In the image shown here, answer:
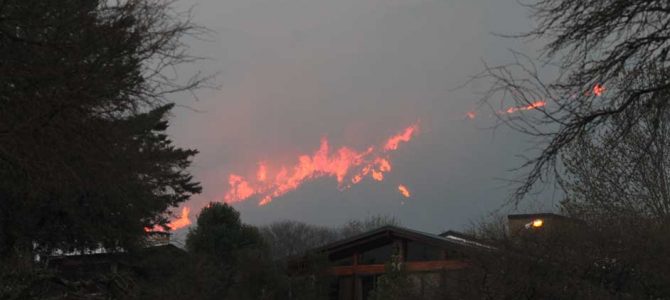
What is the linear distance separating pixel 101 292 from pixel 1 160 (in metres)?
5.93

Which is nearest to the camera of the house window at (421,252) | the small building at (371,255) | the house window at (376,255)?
the small building at (371,255)

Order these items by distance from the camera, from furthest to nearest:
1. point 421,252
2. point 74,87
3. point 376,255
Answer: point 376,255 → point 421,252 → point 74,87

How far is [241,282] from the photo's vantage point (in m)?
23.5

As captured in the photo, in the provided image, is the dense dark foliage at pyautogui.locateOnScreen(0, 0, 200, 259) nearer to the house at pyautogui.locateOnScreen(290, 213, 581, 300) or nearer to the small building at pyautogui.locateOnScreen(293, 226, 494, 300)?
the house at pyautogui.locateOnScreen(290, 213, 581, 300)

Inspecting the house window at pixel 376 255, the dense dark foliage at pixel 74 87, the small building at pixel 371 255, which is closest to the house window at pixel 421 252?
the small building at pixel 371 255

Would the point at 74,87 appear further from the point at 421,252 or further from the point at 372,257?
the point at 372,257

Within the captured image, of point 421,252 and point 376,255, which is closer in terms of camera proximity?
point 421,252

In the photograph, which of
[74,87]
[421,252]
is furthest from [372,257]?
[74,87]

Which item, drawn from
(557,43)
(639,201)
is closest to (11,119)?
(557,43)

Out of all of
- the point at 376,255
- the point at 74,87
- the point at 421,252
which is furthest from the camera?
the point at 376,255

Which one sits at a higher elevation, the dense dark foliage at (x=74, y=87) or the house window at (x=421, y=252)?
the house window at (x=421, y=252)

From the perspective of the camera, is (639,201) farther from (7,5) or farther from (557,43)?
(7,5)

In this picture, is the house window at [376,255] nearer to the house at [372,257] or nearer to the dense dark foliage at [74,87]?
the house at [372,257]

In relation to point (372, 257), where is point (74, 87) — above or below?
below
